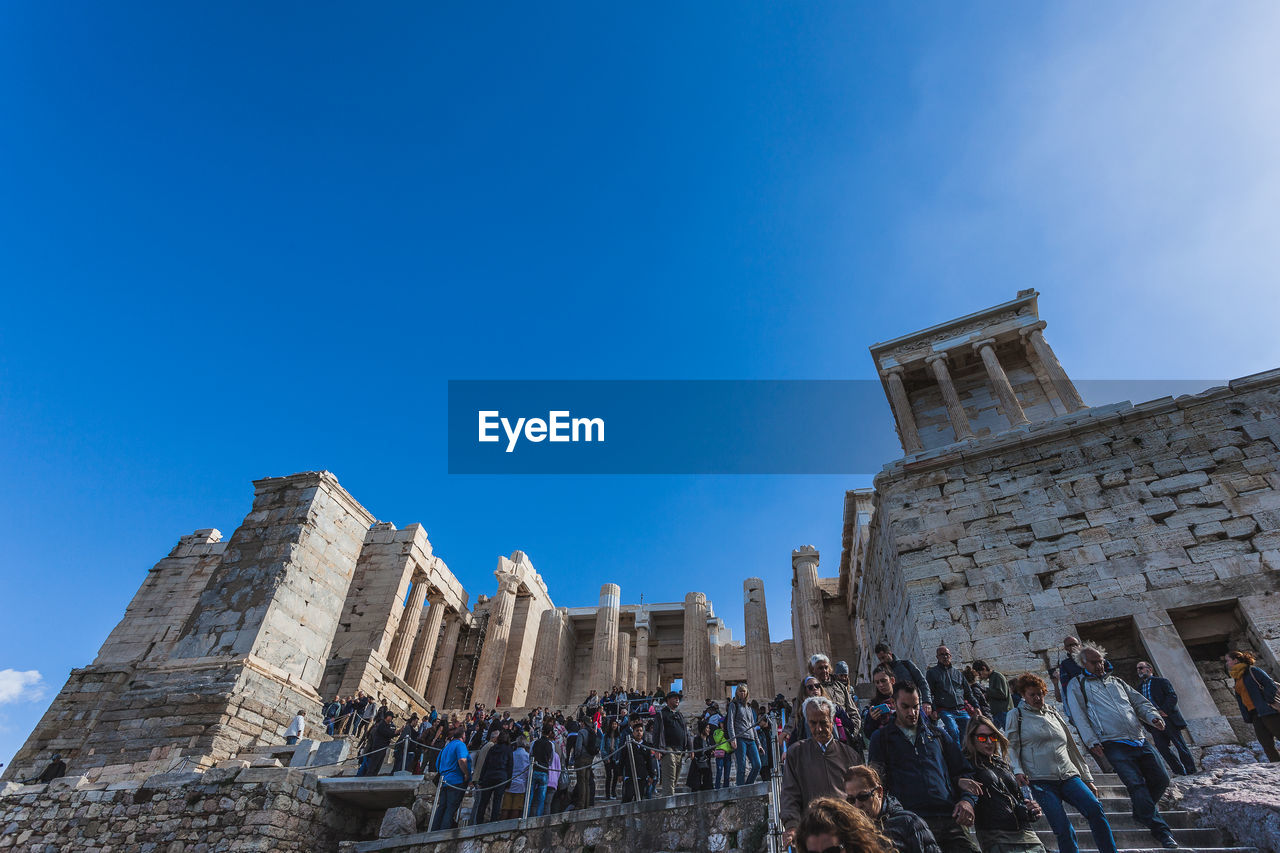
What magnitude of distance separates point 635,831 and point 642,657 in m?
21.2

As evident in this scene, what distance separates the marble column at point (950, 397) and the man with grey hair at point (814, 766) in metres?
13.0

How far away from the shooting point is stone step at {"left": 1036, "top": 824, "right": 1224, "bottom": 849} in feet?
18.7

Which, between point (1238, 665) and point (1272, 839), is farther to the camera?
point (1238, 665)

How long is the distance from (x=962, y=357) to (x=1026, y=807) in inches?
642

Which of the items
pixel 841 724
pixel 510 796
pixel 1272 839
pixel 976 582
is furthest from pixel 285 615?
pixel 1272 839

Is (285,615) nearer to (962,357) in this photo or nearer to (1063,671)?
(1063,671)

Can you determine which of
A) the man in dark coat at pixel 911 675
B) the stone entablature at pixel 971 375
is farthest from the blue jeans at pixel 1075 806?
the stone entablature at pixel 971 375

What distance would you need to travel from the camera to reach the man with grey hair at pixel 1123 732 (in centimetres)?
557

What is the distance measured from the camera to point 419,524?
24500 millimetres

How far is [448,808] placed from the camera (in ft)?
29.2

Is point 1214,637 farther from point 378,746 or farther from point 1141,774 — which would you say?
point 378,746

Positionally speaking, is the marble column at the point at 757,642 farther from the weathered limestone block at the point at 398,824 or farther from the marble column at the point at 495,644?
the weathered limestone block at the point at 398,824

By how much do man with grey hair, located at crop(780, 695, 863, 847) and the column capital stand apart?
2125 cm

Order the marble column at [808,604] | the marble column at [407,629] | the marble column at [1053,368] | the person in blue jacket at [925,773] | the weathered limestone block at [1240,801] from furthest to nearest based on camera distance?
the marble column at [407,629] → the marble column at [808,604] → the marble column at [1053,368] → the weathered limestone block at [1240,801] → the person in blue jacket at [925,773]
